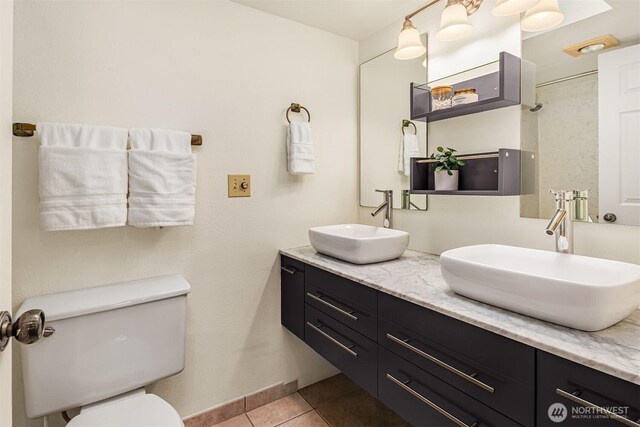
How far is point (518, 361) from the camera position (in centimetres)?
86

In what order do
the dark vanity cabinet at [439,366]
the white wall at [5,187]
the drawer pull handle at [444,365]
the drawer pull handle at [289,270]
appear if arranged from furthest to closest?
the drawer pull handle at [289,270]
the drawer pull handle at [444,365]
the dark vanity cabinet at [439,366]
the white wall at [5,187]

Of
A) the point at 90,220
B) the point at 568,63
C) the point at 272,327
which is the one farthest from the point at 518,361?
the point at 90,220

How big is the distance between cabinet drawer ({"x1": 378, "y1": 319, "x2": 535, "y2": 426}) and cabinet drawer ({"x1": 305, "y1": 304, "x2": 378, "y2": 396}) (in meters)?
0.14


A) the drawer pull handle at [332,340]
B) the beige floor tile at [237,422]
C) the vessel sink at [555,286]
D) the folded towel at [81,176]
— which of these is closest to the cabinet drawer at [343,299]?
the drawer pull handle at [332,340]

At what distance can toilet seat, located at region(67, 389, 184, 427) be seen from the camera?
1.15 meters

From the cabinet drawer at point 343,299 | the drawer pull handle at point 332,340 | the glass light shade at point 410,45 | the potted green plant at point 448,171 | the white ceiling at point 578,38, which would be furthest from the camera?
the glass light shade at point 410,45

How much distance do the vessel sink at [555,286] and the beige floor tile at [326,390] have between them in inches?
51.1

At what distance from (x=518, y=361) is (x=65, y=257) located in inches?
65.5

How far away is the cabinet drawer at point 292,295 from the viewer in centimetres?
180

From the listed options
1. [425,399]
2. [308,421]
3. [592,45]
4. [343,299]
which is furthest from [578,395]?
[308,421]

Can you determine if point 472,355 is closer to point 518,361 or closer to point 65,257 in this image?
point 518,361

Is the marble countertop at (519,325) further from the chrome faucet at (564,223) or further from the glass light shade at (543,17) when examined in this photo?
the glass light shade at (543,17)

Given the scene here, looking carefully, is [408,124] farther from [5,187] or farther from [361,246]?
[5,187]

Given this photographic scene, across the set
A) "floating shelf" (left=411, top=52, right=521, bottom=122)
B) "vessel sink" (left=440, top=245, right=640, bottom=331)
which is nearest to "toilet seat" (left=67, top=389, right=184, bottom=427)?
"vessel sink" (left=440, top=245, right=640, bottom=331)
